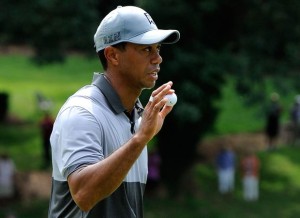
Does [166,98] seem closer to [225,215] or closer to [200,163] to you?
[225,215]

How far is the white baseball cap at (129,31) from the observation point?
3.09 m

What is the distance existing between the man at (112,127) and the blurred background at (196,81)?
36.3ft

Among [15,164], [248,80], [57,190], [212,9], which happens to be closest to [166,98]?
[57,190]

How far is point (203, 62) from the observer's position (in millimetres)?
16078

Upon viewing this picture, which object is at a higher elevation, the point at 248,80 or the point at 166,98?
the point at 166,98

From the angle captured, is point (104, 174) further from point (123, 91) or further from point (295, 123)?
point (295, 123)

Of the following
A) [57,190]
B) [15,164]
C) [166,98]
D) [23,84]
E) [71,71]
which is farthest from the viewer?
[71,71]

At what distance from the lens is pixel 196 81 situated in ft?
53.6

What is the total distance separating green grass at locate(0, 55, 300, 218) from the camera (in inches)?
671

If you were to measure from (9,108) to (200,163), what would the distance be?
26.8ft

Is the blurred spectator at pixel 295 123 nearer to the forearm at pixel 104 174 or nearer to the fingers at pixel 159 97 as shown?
the fingers at pixel 159 97

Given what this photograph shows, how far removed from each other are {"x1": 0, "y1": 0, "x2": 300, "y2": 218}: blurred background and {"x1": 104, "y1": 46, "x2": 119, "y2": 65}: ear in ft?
36.4

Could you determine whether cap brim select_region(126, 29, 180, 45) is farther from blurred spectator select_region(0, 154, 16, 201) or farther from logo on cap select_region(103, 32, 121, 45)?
blurred spectator select_region(0, 154, 16, 201)

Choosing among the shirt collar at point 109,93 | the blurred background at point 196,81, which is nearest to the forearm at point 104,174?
the shirt collar at point 109,93
